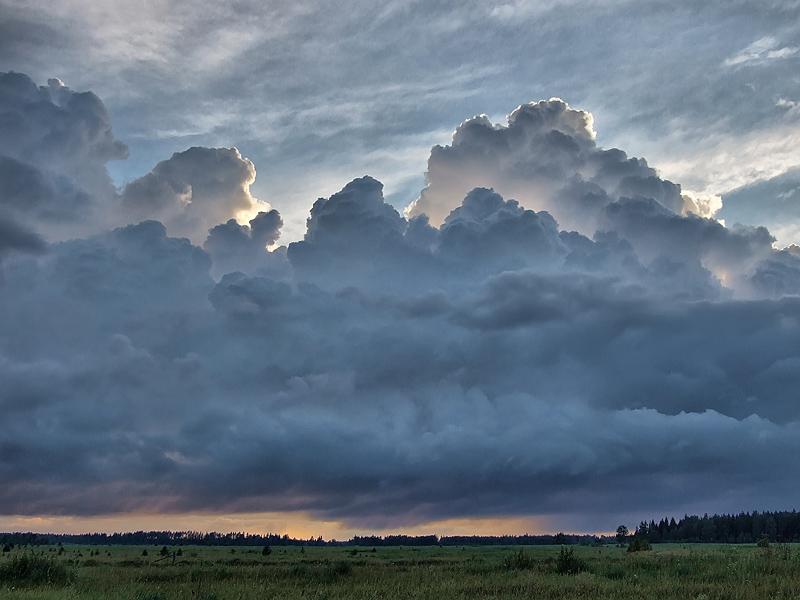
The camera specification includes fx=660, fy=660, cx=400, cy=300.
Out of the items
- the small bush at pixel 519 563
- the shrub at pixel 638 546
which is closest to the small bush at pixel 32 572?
the small bush at pixel 519 563

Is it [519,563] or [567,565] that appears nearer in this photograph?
[567,565]

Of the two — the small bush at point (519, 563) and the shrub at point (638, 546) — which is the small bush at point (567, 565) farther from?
the shrub at point (638, 546)

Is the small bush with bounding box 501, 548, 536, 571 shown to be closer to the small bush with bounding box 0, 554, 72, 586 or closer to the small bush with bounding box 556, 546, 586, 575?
the small bush with bounding box 556, 546, 586, 575

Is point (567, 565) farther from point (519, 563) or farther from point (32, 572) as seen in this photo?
point (32, 572)

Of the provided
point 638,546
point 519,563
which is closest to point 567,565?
point 519,563

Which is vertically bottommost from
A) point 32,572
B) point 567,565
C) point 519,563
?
point 519,563

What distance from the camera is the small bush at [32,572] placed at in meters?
30.9

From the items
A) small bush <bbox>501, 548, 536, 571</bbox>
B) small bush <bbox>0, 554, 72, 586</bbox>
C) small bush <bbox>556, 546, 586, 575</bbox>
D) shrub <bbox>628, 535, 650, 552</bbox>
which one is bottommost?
shrub <bbox>628, 535, 650, 552</bbox>

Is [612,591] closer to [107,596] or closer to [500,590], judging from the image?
[500,590]

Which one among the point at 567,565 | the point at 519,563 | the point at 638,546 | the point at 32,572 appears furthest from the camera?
the point at 638,546

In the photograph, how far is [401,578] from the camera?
35000mm

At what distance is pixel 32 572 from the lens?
31.8 m

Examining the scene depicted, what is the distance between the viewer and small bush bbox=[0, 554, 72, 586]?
30906 mm

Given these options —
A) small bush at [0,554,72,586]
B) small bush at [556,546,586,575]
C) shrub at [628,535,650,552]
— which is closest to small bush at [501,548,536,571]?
small bush at [556,546,586,575]
